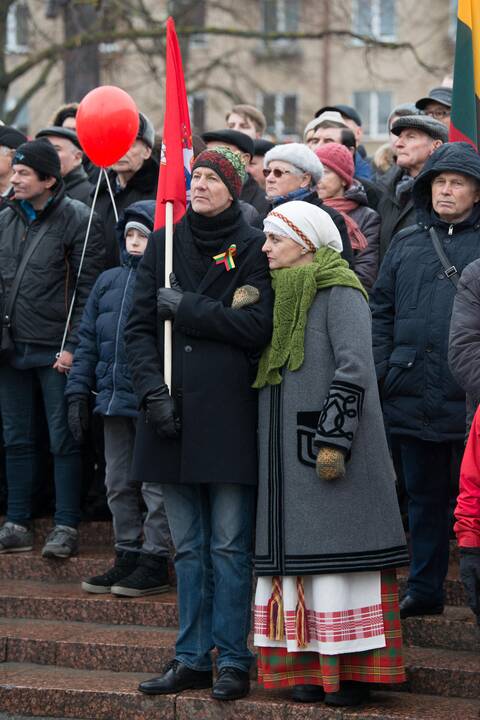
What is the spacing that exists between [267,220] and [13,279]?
2674 millimetres

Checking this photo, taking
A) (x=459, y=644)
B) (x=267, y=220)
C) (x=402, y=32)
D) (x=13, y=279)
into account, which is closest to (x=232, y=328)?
(x=267, y=220)

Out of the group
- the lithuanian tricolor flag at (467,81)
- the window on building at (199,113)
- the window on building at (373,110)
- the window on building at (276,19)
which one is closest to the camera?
the lithuanian tricolor flag at (467,81)

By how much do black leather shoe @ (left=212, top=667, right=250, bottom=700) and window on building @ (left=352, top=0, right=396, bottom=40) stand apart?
17.2 m

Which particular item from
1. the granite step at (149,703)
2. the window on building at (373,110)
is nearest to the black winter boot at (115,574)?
the granite step at (149,703)

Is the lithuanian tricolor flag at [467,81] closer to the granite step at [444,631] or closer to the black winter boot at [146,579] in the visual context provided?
the granite step at [444,631]

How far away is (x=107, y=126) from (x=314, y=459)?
3.05m

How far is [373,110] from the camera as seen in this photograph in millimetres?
34406

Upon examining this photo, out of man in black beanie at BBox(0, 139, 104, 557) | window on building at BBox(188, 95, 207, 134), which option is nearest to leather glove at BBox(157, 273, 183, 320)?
man in black beanie at BBox(0, 139, 104, 557)

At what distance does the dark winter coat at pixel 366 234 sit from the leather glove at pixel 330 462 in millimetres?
2086

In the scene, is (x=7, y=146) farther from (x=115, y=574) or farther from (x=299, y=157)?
(x=115, y=574)

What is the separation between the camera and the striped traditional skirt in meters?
5.98

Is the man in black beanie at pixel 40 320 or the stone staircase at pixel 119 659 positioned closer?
the stone staircase at pixel 119 659

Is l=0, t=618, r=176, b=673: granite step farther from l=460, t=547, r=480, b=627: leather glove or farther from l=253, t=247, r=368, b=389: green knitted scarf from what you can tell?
l=460, t=547, r=480, b=627: leather glove

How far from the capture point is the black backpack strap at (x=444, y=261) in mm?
6668
